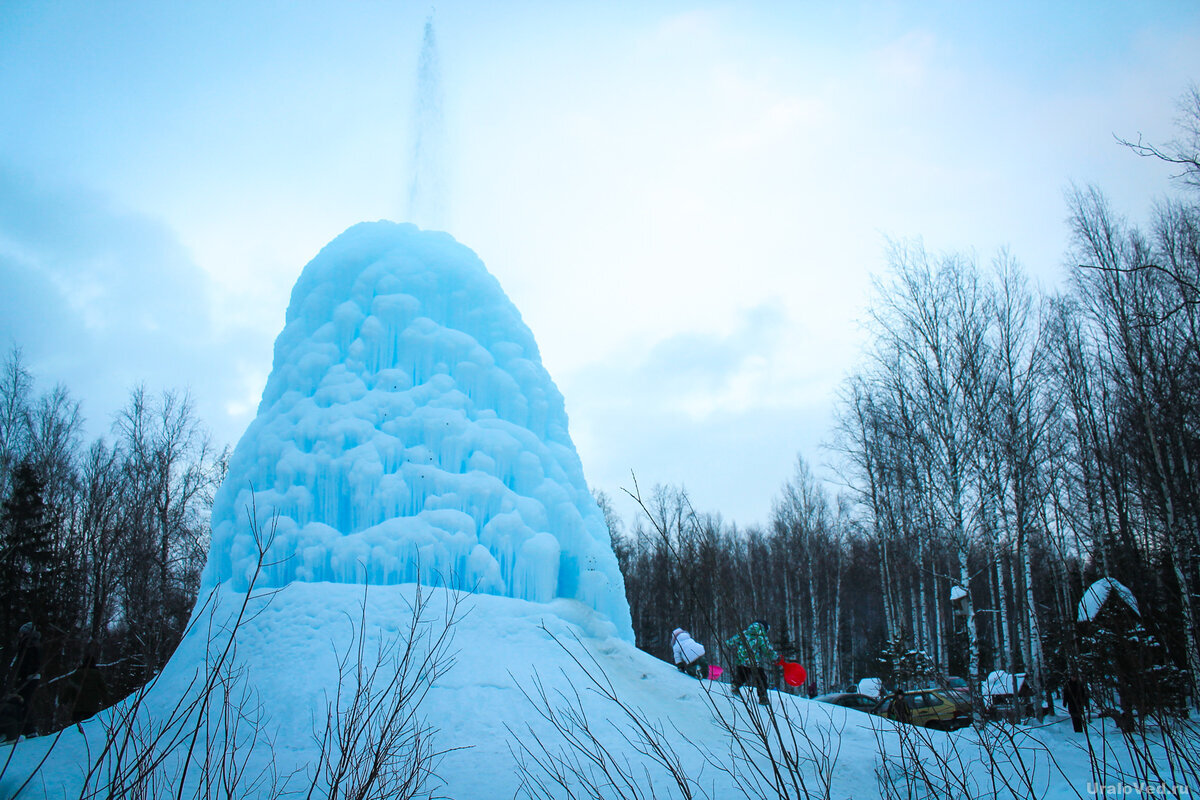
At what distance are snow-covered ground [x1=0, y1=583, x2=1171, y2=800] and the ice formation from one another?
1.58ft

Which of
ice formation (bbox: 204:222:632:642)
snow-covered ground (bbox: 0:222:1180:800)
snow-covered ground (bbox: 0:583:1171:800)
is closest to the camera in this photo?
snow-covered ground (bbox: 0:583:1171:800)

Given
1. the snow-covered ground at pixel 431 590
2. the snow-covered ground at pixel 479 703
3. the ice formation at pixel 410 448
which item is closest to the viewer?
the snow-covered ground at pixel 479 703

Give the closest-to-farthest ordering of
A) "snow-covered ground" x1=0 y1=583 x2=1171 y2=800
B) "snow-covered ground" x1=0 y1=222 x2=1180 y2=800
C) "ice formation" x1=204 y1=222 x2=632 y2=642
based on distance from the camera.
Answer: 1. "snow-covered ground" x1=0 y1=583 x2=1171 y2=800
2. "snow-covered ground" x1=0 y1=222 x2=1180 y2=800
3. "ice formation" x1=204 y1=222 x2=632 y2=642

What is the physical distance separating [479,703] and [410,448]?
3062mm

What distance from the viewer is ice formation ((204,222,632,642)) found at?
25.4ft

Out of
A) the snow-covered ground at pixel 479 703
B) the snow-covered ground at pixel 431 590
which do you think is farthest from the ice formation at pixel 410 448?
the snow-covered ground at pixel 479 703

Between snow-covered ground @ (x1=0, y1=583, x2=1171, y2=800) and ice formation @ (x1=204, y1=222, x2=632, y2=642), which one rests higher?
ice formation @ (x1=204, y1=222, x2=632, y2=642)

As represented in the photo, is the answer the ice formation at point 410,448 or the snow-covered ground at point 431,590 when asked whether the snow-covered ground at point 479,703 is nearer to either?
the snow-covered ground at point 431,590

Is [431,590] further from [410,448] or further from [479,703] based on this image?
[410,448]

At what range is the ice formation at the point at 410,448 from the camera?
7730 mm

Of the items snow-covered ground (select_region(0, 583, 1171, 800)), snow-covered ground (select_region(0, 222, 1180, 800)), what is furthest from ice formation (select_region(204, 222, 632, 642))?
snow-covered ground (select_region(0, 583, 1171, 800))

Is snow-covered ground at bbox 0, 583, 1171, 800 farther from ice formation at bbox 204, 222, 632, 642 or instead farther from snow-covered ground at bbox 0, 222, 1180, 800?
ice formation at bbox 204, 222, 632, 642

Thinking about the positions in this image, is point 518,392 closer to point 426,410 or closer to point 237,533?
point 426,410

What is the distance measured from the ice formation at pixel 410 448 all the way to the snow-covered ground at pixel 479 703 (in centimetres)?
48
